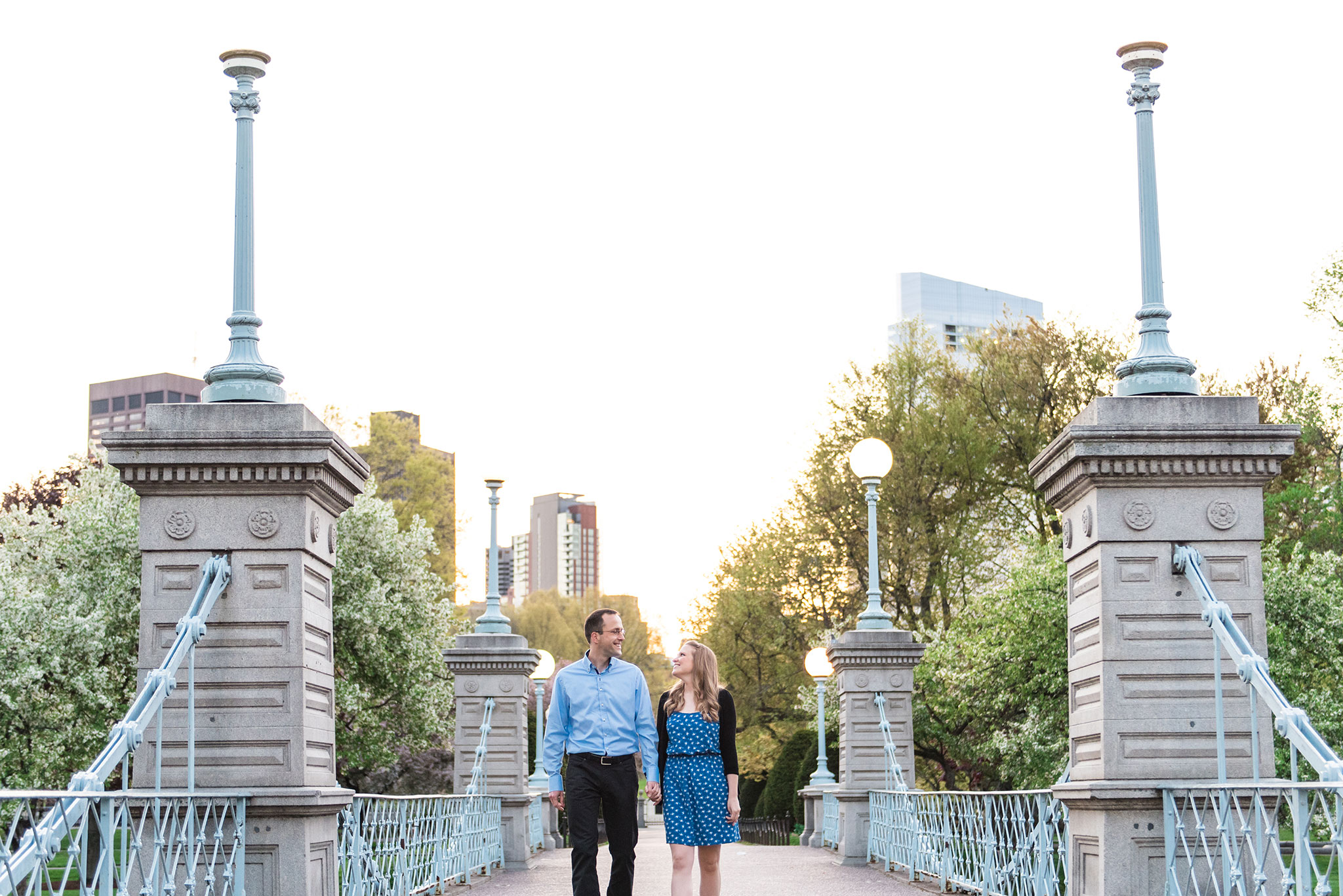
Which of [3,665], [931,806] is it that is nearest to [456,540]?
[3,665]

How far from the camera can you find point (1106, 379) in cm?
3309

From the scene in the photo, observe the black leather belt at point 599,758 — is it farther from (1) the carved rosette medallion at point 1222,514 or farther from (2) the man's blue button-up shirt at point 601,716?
(1) the carved rosette medallion at point 1222,514

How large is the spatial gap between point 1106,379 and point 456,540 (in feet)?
72.0

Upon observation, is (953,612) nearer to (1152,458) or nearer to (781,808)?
(781,808)

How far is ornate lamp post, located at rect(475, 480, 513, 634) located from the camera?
61.0ft

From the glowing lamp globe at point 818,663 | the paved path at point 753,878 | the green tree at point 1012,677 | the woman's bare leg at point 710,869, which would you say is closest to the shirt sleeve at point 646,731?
the woman's bare leg at point 710,869

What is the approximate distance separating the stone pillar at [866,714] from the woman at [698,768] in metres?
8.63

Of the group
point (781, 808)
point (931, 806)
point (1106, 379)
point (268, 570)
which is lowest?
point (781, 808)

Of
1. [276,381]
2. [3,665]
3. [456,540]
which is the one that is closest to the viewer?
[276,381]

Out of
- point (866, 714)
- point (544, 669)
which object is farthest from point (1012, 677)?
point (544, 669)

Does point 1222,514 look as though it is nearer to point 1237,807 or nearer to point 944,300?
point 1237,807

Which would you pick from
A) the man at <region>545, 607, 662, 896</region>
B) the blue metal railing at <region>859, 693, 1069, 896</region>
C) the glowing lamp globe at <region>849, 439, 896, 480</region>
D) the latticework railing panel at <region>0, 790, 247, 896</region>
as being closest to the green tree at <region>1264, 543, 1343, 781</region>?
the blue metal railing at <region>859, 693, 1069, 896</region>

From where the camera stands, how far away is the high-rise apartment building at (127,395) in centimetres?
11594

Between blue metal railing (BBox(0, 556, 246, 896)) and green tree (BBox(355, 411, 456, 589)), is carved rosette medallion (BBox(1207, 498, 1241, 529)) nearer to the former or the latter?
blue metal railing (BBox(0, 556, 246, 896))
